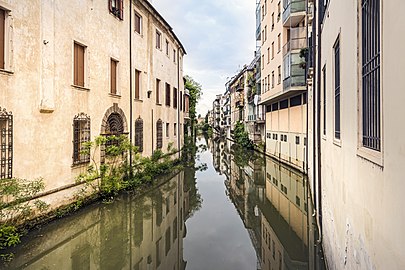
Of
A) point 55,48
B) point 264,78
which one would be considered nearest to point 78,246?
point 55,48

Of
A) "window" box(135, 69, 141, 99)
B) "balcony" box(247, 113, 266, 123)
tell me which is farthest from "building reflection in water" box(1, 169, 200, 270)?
"balcony" box(247, 113, 266, 123)

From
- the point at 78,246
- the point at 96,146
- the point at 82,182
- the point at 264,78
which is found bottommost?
the point at 78,246

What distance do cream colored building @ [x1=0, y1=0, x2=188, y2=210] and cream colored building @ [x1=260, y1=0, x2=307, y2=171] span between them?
27.0 feet

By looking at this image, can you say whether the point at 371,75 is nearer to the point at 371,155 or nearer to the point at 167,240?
the point at 371,155

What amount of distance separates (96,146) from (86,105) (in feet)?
5.38

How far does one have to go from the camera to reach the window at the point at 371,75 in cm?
321

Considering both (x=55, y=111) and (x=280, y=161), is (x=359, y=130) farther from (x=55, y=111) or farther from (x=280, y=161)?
(x=280, y=161)

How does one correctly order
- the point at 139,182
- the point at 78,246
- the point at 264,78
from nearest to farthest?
the point at 78,246
the point at 139,182
the point at 264,78

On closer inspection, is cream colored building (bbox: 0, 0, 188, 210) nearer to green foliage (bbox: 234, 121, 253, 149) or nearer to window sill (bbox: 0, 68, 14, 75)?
window sill (bbox: 0, 68, 14, 75)

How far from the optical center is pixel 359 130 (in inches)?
157

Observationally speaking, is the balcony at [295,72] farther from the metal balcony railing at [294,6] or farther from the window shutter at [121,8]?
the window shutter at [121,8]

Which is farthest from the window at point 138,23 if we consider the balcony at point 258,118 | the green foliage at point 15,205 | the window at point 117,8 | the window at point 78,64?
the balcony at point 258,118

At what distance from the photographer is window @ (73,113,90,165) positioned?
36.4 feet

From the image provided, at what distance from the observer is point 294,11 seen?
18.8 meters
